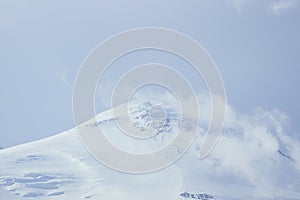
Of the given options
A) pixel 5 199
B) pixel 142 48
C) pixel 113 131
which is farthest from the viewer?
→ pixel 113 131

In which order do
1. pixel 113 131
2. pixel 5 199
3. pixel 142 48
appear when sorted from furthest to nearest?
pixel 113 131, pixel 5 199, pixel 142 48

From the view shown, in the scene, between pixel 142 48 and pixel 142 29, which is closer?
pixel 142 48

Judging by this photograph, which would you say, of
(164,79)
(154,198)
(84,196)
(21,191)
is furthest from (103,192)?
(164,79)

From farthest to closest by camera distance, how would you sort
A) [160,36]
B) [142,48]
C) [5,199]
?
[5,199], [160,36], [142,48]

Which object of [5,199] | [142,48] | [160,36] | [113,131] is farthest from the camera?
[113,131]

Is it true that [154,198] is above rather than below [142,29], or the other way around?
above

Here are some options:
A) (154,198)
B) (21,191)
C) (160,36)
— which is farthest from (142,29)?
(21,191)

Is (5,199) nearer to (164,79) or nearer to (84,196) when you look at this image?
(84,196)

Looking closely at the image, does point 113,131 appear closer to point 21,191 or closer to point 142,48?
point 21,191

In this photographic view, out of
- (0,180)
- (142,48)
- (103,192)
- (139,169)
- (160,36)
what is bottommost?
(142,48)
